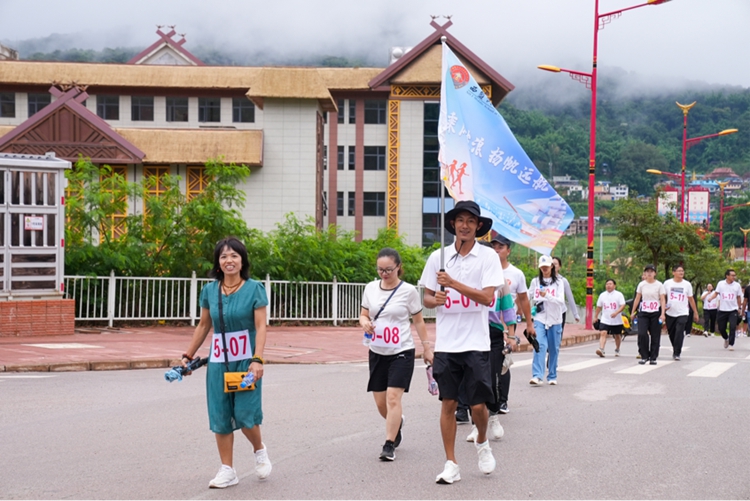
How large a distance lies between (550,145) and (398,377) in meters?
127

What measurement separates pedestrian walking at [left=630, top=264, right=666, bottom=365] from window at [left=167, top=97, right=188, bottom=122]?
3398 centimetres

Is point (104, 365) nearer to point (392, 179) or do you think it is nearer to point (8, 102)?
point (8, 102)

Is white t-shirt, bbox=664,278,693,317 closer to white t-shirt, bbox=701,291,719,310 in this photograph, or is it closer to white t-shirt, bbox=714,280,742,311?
white t-shirt, bbox=714,280,742,311

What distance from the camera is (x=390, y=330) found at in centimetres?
795

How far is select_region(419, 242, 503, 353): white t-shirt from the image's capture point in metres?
6.80

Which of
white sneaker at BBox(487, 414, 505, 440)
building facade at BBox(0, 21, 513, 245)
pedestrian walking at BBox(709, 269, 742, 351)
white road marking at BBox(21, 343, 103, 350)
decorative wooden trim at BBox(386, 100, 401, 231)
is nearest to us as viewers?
white sneaker at BBox(487, 414, 505, 440)

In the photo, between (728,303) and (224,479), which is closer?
(224,479)

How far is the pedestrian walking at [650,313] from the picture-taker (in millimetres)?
16891

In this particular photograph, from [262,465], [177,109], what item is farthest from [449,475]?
[177,109]

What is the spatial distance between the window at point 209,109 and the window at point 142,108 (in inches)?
92.8

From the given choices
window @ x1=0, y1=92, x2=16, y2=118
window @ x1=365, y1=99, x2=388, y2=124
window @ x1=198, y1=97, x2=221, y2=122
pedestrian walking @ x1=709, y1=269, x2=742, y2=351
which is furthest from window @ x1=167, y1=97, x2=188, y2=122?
pedestrian walking @ x1=709, y1=269, x2=742, y2=351

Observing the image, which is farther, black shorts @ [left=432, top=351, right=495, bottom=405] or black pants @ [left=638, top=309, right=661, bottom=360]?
black pants @ [left=638, top=309, right=661, bottom=360]


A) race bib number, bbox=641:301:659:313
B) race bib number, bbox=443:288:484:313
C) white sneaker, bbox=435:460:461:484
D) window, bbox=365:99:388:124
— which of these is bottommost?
white sneaker, bbox=435:460:461:484

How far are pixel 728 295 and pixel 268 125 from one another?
21231mm
